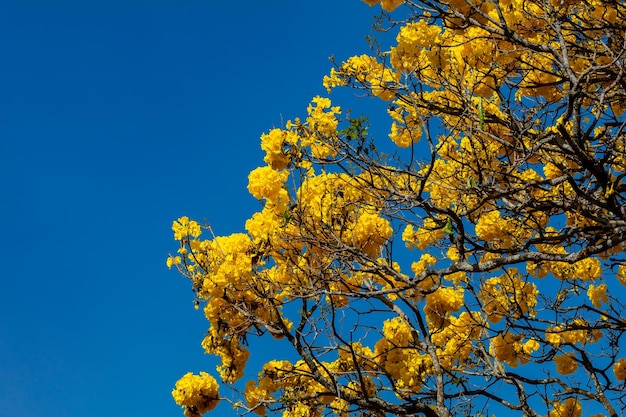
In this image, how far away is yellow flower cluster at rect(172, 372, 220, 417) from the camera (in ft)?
20.8

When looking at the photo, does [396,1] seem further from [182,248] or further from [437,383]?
[437,383]

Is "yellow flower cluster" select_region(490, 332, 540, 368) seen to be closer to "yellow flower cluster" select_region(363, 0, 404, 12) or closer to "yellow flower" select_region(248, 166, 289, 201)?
"yellow flower" select_region(248, 166, 289, 201)

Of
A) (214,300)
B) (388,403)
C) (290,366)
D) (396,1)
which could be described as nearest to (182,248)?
(214,300)

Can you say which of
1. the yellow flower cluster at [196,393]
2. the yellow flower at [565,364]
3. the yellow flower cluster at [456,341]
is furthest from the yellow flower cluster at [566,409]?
the yellow flower cluster at [196,393]

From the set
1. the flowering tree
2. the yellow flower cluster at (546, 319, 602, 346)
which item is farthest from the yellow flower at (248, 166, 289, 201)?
the yellow flower cluster at (546, 319, 602, 346)

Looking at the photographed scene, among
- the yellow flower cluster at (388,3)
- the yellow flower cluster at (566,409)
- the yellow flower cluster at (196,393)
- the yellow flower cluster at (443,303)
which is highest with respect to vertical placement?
the yellow flower cluster at (388,3)

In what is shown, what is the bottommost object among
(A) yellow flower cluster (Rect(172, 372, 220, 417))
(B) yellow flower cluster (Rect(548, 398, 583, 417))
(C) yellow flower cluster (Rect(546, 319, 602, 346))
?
(B) yellow flower cluster (Rect(548, 398, 583, 417))

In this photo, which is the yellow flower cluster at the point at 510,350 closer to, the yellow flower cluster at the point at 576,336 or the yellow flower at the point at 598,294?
the yellow flower cluster at the point at 576,336

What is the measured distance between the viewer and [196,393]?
6.37m

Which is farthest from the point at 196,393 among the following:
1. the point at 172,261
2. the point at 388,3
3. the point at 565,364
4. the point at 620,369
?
the point at 620,369

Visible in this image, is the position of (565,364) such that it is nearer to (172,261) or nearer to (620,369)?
(620,369)

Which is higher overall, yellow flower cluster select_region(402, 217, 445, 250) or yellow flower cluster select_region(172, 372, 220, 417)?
yellow flower cluster select_region(402, 217, 445, 250)

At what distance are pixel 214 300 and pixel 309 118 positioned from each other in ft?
6.94

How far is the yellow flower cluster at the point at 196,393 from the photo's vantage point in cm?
635
